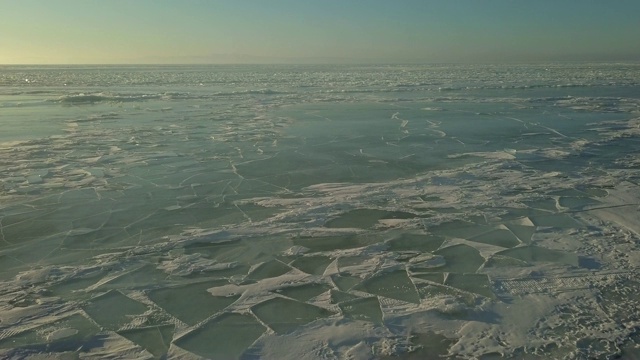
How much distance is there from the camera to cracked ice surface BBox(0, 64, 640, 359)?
11.2 feet

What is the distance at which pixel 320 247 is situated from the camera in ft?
16.1

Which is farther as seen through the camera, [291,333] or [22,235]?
[22,235]

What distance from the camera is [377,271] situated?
4.38 m

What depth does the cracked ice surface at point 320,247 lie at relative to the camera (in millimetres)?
3420

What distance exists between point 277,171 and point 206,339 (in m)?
4.57

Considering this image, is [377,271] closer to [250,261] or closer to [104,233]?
[250,261]

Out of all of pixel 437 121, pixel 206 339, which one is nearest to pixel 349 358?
pixel 206 339

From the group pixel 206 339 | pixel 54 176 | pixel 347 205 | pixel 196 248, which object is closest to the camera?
pixel 206 339

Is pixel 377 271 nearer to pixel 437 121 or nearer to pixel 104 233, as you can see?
pixel 104 233

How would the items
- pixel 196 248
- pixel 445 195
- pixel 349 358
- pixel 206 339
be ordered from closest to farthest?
pixel 349 358 → pixel 206 339 → pixel 196 248 → pixel 445 195

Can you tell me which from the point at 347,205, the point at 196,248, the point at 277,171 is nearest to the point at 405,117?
the point at 277,171

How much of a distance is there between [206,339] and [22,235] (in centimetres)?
297

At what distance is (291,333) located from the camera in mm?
3471

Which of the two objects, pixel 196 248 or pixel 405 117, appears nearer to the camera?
pixel 196 248
